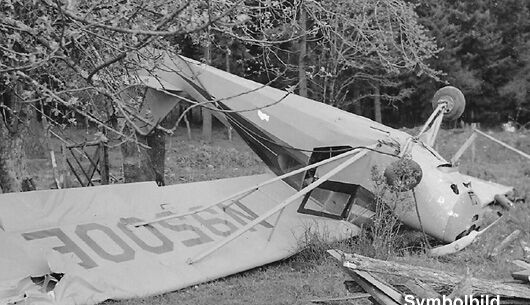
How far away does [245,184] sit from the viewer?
27.8 feet

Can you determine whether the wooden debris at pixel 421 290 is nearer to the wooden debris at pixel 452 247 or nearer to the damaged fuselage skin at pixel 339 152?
the damaged fuselage skin at pixel 339 152

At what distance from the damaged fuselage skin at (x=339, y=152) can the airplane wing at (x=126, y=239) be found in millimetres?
535

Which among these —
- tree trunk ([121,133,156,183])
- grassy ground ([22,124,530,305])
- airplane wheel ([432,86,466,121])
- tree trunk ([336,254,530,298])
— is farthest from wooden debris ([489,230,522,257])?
tree trunk ([121,133,156,183])

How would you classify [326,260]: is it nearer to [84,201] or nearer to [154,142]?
[84,201]

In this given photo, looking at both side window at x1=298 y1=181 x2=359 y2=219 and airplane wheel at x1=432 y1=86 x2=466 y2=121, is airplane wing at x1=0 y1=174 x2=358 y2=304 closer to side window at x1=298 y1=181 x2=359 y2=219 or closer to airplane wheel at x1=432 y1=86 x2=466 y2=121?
side window at x1=298 y1=181 x2=359 y2=219

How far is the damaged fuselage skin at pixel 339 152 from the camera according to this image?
7.48m

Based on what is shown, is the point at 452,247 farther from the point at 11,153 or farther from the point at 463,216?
the point at 11,153

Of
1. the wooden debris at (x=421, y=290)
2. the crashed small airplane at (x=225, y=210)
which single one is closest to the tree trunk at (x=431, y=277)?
the wooden debris at (x=421, y=290)

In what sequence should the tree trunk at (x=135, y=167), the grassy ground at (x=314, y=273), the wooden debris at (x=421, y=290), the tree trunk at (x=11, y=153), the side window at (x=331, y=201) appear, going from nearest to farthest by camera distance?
the wooden debris at (x=421, y=290) < the grassy ground at (x=314, y=273) < the side window at (x=331, y=201) < the tree trunk at (x=11, y=153) < the tree trunk at (x=135, y=167)

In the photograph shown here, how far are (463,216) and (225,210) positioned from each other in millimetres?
3049

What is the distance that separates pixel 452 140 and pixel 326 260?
16.5 meters

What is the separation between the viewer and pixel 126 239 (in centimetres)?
650

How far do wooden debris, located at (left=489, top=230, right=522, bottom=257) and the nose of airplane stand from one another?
40cm

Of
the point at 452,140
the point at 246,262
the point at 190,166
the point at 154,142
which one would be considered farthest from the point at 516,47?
the point at 246,262
